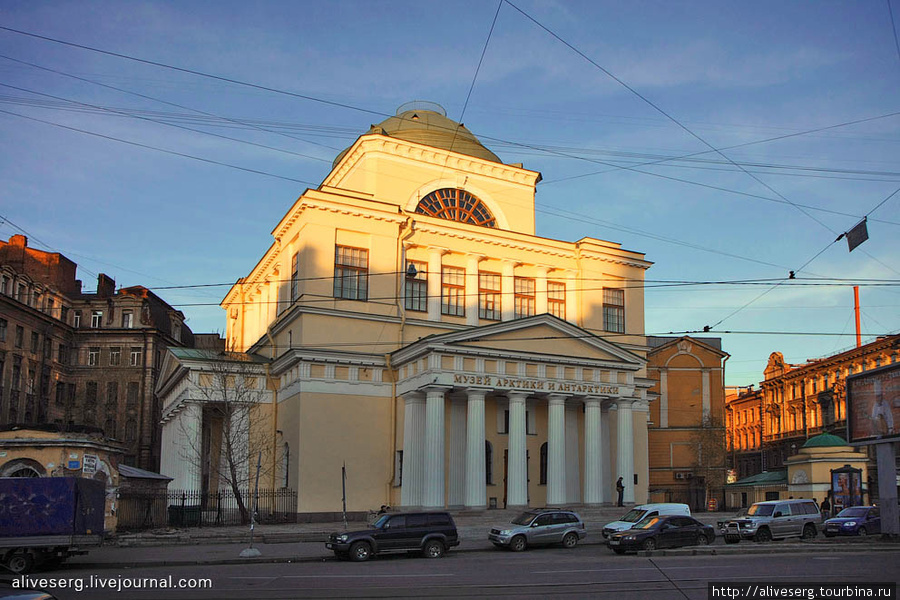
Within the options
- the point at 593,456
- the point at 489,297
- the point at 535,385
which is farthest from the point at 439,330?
the point at 593,456

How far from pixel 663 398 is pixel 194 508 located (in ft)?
133

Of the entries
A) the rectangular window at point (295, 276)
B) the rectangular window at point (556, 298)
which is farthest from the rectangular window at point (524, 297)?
the rectangular window at point (295, 276)

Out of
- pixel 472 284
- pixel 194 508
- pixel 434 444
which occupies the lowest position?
pixel 194 508

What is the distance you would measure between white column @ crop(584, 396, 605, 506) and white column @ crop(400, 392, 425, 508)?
26.4 feet

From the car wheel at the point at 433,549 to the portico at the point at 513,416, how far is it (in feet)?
35.8

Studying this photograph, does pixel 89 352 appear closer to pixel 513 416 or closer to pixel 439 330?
pixel 439 330

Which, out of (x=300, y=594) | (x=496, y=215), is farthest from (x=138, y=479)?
(x=496, y=215)

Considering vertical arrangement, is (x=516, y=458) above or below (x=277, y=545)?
above

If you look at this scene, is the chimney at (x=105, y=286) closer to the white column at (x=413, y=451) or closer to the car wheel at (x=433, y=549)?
the white column at (x=413, y=451)

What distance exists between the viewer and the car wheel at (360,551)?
23.3 meters

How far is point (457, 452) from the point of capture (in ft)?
128

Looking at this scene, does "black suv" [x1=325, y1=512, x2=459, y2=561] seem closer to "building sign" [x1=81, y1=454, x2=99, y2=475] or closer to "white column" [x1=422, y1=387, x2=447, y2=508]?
"building sign" [x1=81, y1=454, x2=99, y2=475]

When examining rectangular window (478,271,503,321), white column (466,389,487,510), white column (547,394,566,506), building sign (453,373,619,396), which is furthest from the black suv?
rectangular window (478,271,503,321)

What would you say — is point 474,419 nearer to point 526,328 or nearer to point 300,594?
point 526,328
